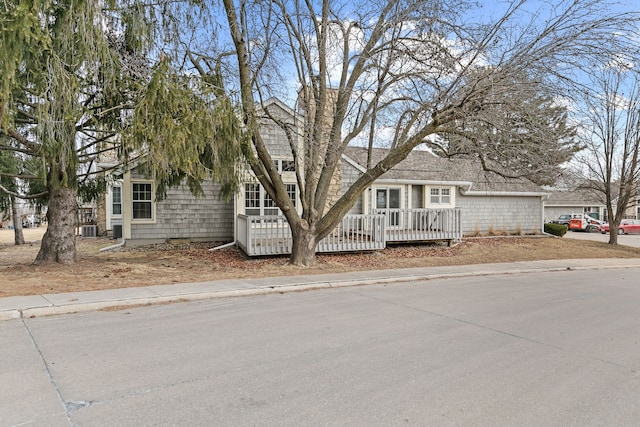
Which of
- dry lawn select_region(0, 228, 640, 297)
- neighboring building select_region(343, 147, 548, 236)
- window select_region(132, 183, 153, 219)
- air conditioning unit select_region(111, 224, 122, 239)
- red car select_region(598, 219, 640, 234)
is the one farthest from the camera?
red car select_region(598, 219, 640, 234)

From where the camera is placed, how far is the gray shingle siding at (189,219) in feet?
54.5

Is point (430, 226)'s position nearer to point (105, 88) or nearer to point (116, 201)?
point (105, 88)

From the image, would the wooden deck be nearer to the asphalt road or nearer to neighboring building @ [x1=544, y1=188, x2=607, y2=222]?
the asphalt road

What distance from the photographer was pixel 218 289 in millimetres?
9008

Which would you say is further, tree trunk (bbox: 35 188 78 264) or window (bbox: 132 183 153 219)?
window (bbox: 132 183 153 219)

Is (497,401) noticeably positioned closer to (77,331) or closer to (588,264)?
(77,331)

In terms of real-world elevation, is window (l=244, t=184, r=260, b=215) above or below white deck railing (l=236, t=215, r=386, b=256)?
above

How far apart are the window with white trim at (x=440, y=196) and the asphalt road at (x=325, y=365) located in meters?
13.8

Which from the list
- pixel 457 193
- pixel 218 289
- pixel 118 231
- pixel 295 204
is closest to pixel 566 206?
pixel 457 193

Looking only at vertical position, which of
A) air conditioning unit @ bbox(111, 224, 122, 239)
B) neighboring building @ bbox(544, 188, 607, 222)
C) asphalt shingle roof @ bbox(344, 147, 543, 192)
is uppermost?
asphalt shingle roof @ bbox(344, 147, 543, 192)

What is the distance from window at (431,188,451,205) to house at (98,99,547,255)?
2.0 inches

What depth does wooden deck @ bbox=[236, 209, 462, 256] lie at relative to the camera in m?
14.2

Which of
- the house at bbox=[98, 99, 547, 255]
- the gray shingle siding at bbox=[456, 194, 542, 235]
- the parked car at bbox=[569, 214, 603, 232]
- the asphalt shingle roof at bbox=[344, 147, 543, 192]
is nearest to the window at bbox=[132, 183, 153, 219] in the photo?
the house at bbox=[98, 99, 547, 255]

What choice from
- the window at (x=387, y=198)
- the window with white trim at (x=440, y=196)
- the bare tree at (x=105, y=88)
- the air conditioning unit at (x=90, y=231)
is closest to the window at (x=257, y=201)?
the window at (x=387, y=198)
